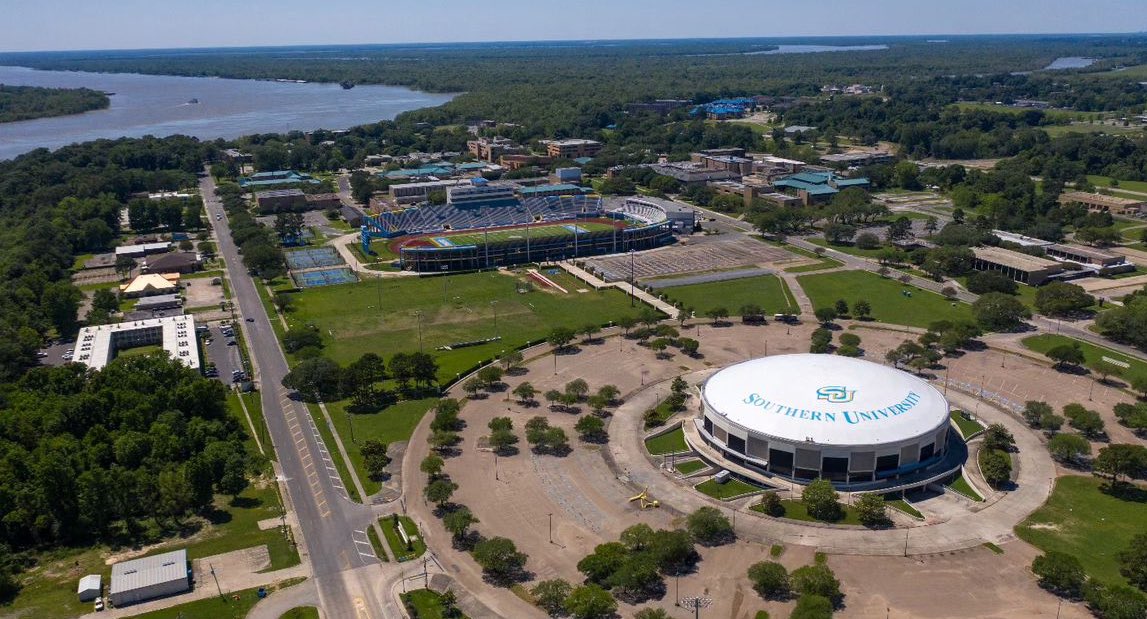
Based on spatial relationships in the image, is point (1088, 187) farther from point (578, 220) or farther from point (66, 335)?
point (66, 335)

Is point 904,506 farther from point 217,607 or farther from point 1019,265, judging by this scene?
point 1019,265

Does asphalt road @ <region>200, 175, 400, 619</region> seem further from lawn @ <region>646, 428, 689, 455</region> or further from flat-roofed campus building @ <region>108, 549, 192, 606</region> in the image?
lawn @ <region>646, 428, 689, 455</region>

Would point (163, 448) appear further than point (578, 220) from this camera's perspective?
No

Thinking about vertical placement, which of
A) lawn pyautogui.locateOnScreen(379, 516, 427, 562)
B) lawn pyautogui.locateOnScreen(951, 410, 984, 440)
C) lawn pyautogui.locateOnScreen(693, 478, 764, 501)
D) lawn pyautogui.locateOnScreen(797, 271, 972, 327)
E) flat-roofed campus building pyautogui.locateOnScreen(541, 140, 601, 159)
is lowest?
lawn pyautogui.locateOnScreen(693, 478, 764, 501)

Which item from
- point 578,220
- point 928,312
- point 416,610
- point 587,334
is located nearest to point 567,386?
point 587,334

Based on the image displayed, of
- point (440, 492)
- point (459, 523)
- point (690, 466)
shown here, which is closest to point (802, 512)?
point (690, 466)

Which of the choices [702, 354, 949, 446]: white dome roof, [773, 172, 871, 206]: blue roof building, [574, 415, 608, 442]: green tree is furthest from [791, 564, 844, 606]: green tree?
[773, 172, 871, 206]: blue roof building
